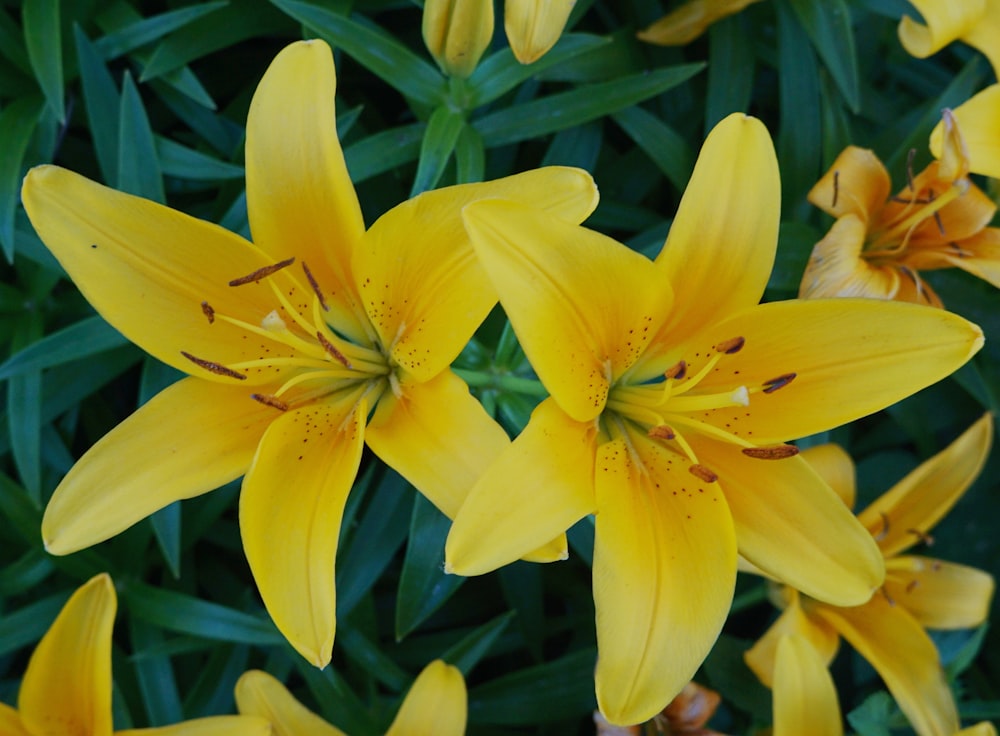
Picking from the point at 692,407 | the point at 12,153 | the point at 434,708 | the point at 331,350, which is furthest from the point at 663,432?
the point at 12,153

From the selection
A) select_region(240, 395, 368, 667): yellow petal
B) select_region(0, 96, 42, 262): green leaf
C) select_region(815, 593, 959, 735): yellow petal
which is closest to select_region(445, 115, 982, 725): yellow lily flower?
select_region(240, 395, 368, 667): yellow petal

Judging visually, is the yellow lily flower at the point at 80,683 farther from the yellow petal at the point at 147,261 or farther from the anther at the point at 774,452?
the anther at the point at 774,452

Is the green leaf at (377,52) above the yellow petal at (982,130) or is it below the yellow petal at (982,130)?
above

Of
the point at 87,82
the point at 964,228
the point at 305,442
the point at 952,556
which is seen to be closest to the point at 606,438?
the point at 305,442

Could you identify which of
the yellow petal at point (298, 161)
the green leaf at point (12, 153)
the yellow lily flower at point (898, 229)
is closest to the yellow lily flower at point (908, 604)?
the yellow lily flower at point (898, 229)

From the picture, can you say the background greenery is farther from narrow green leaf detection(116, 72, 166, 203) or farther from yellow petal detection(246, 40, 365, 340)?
yellow petal detection(246, 40, 365, 340)

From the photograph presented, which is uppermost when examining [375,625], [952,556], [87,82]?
[87,82]

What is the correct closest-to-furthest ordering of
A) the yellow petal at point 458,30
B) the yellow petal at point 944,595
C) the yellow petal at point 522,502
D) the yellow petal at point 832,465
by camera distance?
the yellow petal at point 522,502
the yellow petal at point 458,30
the yellow petal at point 832,465
the yellow petal at point 944,595

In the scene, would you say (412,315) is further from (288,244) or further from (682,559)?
(682,559)
